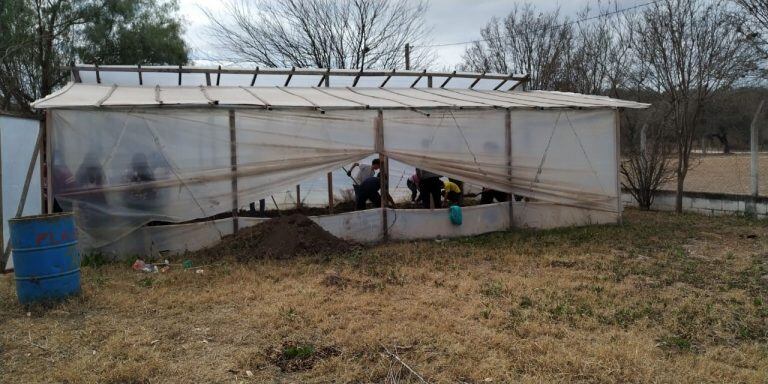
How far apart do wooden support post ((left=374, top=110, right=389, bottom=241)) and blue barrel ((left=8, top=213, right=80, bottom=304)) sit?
16.1ft

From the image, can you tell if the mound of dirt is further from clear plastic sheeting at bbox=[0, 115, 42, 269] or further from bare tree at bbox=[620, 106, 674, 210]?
bare tree at bbox=[620, 106, 674, 210]

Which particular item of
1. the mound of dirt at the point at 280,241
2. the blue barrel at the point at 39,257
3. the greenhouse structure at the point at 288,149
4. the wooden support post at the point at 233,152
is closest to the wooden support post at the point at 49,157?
the greenhouse structure at the point at 288,149

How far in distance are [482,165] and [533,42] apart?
1116 centimetres

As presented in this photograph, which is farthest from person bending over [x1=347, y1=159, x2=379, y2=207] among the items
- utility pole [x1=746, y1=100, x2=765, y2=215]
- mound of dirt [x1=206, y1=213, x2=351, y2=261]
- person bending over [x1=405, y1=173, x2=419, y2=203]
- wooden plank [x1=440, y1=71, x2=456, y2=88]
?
utility pole [x1=746, y1=100, x2=765, y2=215]

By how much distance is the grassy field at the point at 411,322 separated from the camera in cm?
394

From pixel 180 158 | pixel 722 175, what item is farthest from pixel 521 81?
pixel 180 158

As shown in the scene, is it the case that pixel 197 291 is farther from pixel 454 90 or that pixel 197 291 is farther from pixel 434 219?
pixel 454 90

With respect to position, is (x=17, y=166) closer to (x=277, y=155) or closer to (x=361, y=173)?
(x=277, y=155)

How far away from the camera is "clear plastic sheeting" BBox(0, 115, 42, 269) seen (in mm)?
7176

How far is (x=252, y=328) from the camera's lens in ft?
16.0

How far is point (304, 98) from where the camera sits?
9.59 m

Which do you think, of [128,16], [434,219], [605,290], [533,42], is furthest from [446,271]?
[128,16]

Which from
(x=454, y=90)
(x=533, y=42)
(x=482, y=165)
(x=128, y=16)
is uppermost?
(x=128, y=16)

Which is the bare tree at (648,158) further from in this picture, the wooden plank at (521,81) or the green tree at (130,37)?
the green tree at (130,37)
